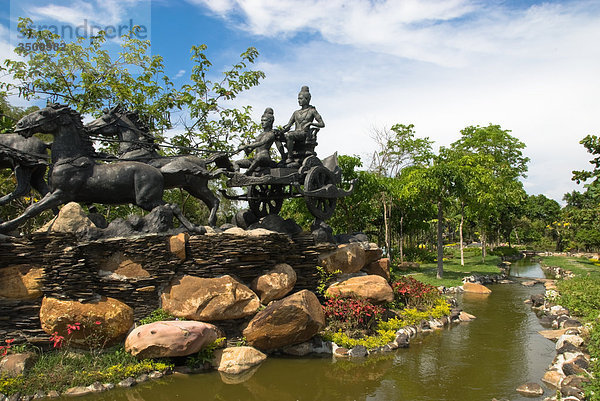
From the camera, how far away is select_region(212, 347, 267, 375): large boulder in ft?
22.2

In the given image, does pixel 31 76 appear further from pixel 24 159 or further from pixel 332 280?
pixel 332 280

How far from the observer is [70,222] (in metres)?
6.94

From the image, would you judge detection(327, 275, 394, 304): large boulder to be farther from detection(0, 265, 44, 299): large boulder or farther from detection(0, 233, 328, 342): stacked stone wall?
detection(0, 265, 44, 299): large boulder

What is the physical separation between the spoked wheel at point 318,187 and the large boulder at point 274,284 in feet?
6.24

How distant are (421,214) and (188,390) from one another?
19.7 metres

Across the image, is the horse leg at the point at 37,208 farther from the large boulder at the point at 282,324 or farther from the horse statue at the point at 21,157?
the large boulder at the point at 282,324

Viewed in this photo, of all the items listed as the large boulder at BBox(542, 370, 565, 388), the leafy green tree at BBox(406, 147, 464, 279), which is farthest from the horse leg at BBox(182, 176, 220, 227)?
A: the leafy green tree at BBox(406, 147, 464, 279)

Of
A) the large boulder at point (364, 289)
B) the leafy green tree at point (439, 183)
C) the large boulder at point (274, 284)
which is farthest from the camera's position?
the leafy green tree at point (439, 183)

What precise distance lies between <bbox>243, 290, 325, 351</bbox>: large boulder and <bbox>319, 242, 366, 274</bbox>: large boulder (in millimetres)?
1571

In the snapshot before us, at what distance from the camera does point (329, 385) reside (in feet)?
20.4

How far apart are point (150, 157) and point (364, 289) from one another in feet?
16.7

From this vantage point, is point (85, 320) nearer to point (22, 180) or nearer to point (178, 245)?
point (178, 245)

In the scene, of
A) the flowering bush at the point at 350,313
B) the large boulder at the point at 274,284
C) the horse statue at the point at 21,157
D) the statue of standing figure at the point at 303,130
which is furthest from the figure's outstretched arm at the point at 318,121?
the horse statue at the point at 21,157

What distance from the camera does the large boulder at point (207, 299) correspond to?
712 cm
